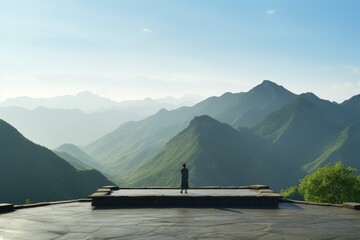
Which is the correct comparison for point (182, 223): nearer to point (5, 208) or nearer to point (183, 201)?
point (183, 201)

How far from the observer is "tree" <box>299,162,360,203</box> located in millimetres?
57875

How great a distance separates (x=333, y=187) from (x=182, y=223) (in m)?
53.0

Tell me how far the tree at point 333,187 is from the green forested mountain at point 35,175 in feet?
264

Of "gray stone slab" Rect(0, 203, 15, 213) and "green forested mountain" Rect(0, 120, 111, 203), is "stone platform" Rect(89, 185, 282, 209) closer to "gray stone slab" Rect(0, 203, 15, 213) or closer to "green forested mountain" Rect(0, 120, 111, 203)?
"gray stone slab" Rect(0, 203, 15, 213)

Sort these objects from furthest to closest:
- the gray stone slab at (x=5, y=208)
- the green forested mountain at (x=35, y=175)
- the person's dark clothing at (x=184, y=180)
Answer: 1. the green forested mountain at (x=35, y=175)
2. the person's dark clothing at (x=184, y=180)
3. the gray stone slab at (x=5, y=208)

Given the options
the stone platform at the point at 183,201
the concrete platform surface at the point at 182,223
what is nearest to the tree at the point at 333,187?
the concrete platform surface at the point at 182,223

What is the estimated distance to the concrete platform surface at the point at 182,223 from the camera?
31.3 feet

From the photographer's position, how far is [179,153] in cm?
19988

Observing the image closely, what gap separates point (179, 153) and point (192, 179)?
25.3 metres

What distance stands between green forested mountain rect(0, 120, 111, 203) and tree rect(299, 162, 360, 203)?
3165 inches

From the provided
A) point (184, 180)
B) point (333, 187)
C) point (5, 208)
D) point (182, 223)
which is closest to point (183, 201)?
point (184, 180)

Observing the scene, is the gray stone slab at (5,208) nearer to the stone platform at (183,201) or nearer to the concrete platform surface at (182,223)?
the concrete platform surface at (182,223)

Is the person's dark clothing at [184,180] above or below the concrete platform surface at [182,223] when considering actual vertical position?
above

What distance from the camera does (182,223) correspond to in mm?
11070
